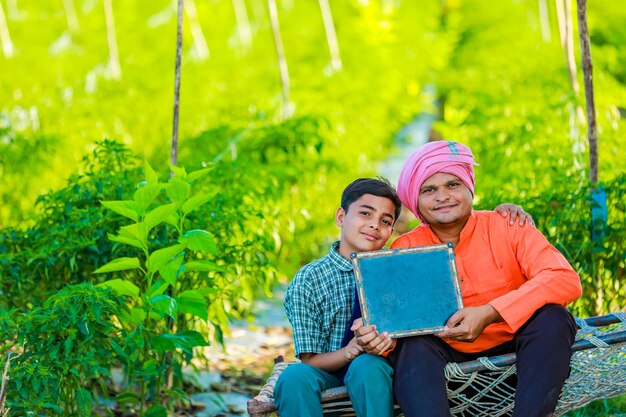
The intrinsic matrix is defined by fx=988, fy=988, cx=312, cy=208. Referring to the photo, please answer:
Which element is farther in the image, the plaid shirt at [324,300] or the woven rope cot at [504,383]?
the plaid shirt at [324,300]

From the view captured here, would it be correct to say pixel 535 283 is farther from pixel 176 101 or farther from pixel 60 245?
pixel 176 101

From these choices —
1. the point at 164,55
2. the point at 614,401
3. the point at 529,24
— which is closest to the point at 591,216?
the point at 614,401

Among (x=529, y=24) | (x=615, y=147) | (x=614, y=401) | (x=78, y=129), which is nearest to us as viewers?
(x=614, y=401)

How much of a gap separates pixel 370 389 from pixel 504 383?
1.28ft

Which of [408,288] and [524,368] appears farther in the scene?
[408,288]

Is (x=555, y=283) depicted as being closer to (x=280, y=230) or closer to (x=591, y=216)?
(x=591, y=216)

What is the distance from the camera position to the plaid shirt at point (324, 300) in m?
2.99

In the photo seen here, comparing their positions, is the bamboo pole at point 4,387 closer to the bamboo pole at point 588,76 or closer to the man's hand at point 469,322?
the man's hand at point 469,322

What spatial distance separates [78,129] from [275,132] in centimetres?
187

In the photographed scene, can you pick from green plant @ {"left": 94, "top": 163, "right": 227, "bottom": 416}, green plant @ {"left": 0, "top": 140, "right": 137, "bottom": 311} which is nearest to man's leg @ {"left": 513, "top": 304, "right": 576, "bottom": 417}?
green plant @ {"left": 94, "top": 163, "right": 227, "bottom": 416}

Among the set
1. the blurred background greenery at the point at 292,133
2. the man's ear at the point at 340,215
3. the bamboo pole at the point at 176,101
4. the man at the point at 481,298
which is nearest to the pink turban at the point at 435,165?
the man at the point at 481,298

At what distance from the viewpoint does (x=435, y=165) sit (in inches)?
118

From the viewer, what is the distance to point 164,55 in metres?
14.6

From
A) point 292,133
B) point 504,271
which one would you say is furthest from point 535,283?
point 292,133
